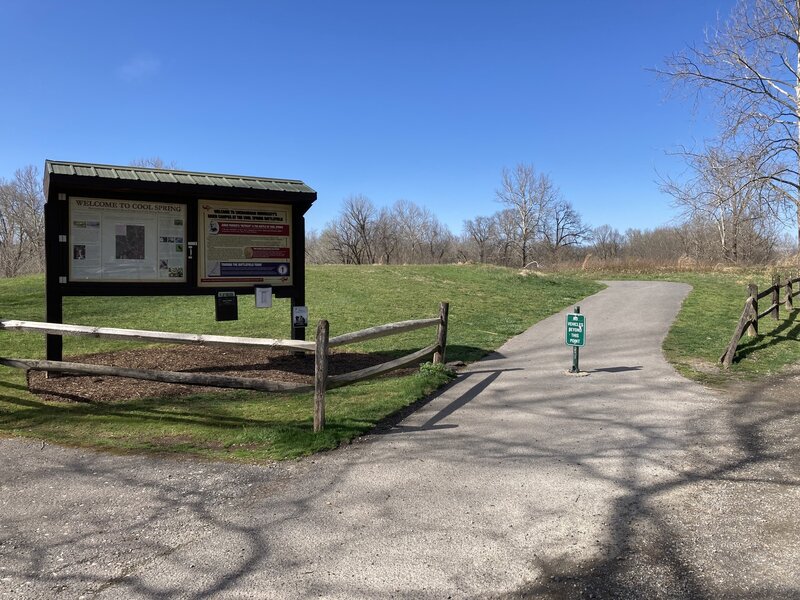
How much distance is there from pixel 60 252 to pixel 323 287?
12.3 m

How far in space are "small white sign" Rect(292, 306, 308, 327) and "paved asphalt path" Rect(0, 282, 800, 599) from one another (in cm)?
334

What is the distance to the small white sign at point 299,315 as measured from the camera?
8.75m

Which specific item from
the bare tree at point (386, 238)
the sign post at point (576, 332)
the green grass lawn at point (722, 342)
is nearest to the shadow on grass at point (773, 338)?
the green grass lawn at point (722, 342)

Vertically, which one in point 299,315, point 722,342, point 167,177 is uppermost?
point 167,177

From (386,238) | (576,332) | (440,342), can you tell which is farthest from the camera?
(386,238)

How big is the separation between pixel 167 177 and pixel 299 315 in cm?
288

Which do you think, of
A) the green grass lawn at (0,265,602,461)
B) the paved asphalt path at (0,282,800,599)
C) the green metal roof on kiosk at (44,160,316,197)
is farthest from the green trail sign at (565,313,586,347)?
the green metal roof on kiosk at (44,160,316,197)

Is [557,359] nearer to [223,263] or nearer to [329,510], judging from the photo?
[223,263]

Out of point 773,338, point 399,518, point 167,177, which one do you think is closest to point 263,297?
point 167,177

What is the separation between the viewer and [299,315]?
8.77m

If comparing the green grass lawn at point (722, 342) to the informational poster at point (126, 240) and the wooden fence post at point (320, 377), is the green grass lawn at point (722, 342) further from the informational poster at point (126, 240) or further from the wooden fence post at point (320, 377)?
the informational poster at point (126, 240)

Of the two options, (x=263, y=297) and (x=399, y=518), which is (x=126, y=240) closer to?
(x=263, y=297)

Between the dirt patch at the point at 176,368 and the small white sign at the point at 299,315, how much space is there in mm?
765

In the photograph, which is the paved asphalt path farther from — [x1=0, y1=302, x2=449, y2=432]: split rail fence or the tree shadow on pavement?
[x1=0, y1=302, x2=449, y2=432]: split rail fence
